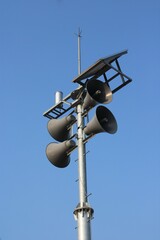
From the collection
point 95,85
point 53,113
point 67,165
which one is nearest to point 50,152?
point 67,165

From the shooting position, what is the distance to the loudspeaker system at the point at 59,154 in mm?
10742

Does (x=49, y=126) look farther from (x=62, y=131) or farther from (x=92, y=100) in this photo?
(x=92, y=100)

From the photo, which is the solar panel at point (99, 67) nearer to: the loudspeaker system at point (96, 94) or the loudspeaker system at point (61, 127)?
the loudspeaker system at point (96, 94)

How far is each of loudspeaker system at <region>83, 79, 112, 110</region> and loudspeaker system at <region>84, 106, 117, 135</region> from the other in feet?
0.82

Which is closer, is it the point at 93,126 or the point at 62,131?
the point at 93,126

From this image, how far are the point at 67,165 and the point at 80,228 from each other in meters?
2.24

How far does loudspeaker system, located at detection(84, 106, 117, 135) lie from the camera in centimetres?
1022

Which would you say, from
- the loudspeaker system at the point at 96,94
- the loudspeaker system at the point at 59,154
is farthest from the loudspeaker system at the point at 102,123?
the loudspeaker system at the point at 59,154

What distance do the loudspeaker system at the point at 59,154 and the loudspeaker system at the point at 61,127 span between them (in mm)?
403

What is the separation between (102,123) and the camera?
10.6 meters

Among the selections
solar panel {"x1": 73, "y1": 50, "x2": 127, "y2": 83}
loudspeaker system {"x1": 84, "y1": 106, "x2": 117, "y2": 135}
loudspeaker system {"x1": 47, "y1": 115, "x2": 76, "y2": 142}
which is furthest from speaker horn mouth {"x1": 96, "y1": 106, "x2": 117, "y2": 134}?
solar panel {"x1": 73, "y1": 50, "x2": 127, "y2": 83}

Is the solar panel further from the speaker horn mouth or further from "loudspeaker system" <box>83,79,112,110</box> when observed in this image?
the speaker horn mouth

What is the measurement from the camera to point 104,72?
1116 centimetres

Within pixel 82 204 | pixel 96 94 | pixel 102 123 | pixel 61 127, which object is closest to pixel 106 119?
pixel 102 123
